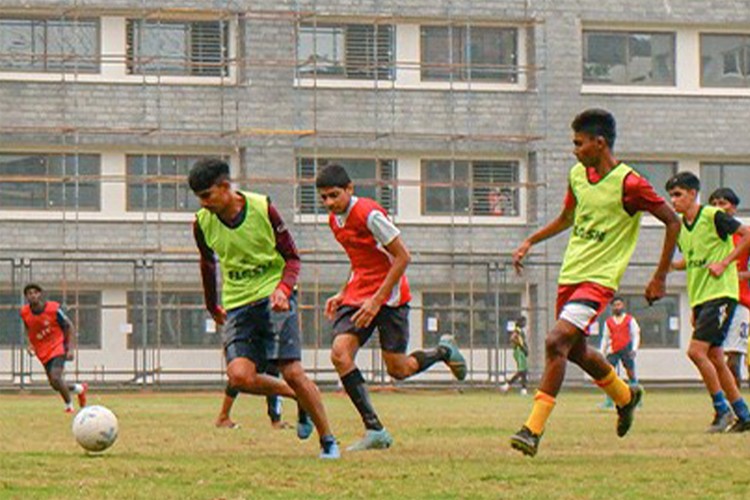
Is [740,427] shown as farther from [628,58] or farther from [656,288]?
[628,58]

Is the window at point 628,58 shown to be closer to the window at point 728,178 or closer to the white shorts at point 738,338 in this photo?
the window at point 728,178

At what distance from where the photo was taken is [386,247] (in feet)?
52.0

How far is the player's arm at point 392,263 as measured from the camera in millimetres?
15500

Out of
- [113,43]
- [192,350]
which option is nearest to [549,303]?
[192,350]

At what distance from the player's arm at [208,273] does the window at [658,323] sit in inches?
1721

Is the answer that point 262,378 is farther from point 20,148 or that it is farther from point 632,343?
point 20,148

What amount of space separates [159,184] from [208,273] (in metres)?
40.6

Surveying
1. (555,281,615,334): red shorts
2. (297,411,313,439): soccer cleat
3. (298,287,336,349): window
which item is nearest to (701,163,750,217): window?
(298,287,336,349): window

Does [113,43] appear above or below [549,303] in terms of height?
above

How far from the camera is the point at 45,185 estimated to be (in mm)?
55156

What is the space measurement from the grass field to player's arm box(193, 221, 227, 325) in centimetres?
108

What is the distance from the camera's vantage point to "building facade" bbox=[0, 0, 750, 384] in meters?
54.8

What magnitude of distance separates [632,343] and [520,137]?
20.0m

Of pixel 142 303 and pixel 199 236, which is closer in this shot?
pixel 199 236
